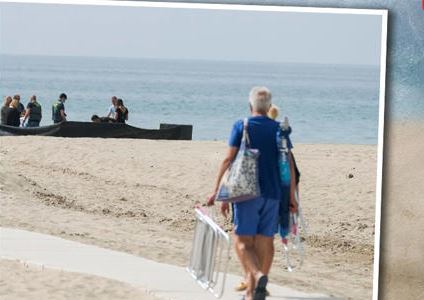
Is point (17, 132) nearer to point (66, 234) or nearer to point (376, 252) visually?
point (66, 234)

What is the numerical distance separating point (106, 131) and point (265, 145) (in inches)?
96.5

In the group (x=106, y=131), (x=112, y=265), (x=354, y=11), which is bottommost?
(x=112, y=265)

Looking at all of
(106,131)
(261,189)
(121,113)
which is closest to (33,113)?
(121,113)

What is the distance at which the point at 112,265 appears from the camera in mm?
8094

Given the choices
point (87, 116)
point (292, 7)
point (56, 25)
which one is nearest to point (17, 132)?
point (87, 116)

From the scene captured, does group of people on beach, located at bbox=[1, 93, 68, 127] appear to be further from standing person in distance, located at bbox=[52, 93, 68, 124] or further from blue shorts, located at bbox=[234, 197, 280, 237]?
blue shorts, located at bbox=[234, 197, 280, 237]

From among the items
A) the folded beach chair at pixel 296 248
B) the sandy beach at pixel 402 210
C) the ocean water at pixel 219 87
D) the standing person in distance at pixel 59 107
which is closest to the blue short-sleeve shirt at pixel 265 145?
the folded beach chair at pixel 296 248

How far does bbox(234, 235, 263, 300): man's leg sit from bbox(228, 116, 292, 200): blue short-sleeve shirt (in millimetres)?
263

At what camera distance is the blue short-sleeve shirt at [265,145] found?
6910 millimetres

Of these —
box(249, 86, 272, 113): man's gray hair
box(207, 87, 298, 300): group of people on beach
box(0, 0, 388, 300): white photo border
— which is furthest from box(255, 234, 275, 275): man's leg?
box(0, 0, 388, 300): white photo border

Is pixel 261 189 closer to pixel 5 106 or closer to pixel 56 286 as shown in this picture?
pixel 56 286

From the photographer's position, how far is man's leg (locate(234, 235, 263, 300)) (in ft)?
22.8

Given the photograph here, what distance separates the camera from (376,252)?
7.82 metres

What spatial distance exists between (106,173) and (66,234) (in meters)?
2.15
